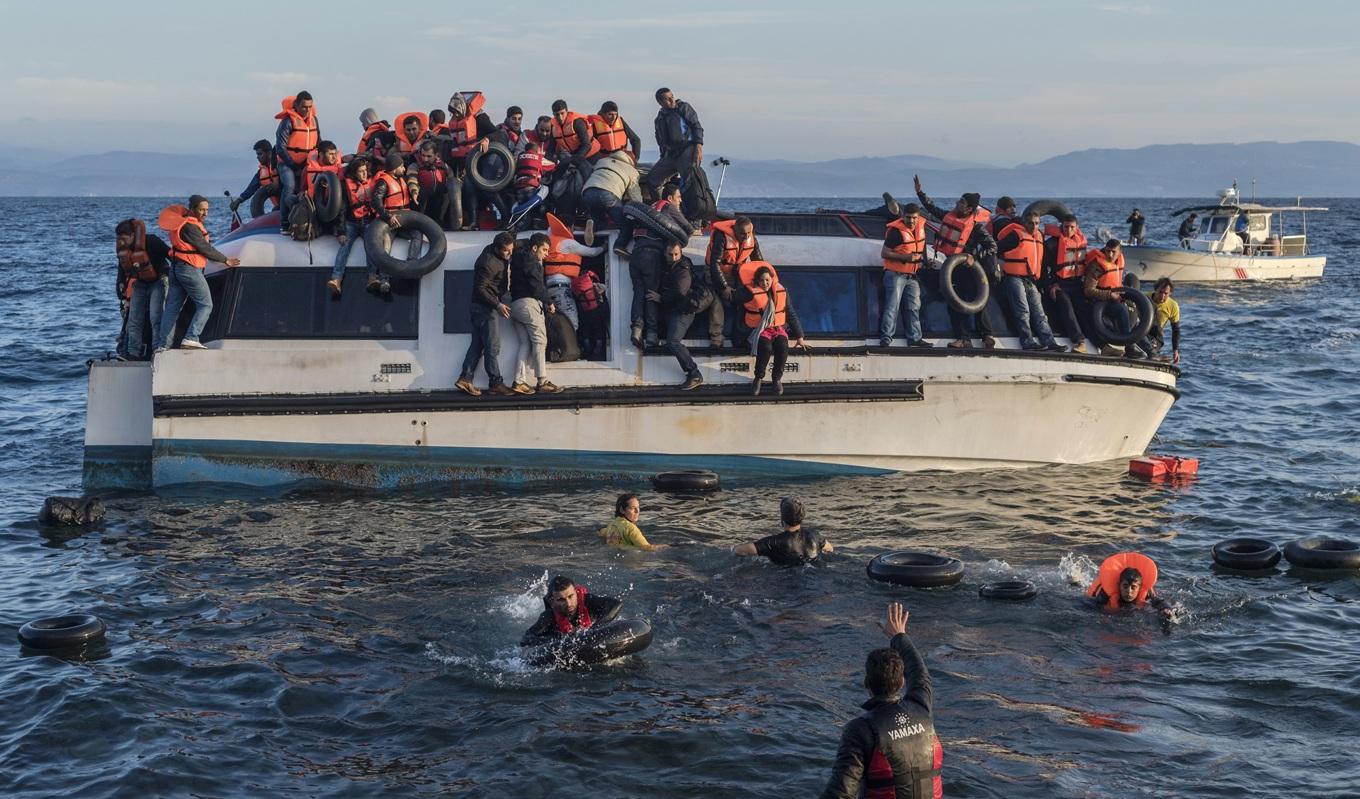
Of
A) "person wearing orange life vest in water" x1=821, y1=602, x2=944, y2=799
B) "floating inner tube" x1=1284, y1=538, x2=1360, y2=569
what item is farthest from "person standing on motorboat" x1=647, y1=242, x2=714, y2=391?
"person wearing orange life vest in water" x1=821, y1=602, x2=944, y2=799

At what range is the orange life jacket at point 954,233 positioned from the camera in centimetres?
1590

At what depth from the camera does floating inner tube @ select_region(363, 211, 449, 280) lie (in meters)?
15.2

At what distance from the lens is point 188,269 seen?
49.2ft

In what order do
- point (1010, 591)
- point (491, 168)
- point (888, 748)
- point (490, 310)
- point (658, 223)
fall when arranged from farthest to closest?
point (491, 168) < point (658, 223) < point (490, 310) < point (1010, 591) < point (888, 748)

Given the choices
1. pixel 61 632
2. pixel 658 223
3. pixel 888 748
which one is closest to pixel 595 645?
pixel 888 748

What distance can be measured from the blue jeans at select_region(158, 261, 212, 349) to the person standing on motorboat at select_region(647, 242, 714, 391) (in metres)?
4.86

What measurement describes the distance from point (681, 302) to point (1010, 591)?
5.07m

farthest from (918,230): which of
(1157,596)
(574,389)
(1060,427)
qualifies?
(1157,596)

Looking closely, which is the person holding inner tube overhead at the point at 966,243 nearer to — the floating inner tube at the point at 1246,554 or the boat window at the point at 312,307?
the floating inner tube at the point at 1246,554

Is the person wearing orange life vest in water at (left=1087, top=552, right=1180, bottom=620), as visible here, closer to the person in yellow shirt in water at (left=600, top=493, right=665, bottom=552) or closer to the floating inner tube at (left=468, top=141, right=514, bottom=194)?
the person in yellow shirt in water at (left=600, top=493, right=665, bottom=552)

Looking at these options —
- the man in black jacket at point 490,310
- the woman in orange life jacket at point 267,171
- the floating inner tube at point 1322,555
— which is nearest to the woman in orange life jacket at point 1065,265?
the floating inner tube at point 1322,555

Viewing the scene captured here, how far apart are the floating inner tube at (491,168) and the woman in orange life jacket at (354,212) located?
1372 millimetres

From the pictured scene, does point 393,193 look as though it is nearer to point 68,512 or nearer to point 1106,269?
point 68,512

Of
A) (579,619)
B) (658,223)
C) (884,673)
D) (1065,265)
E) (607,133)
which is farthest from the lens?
(607,133)
